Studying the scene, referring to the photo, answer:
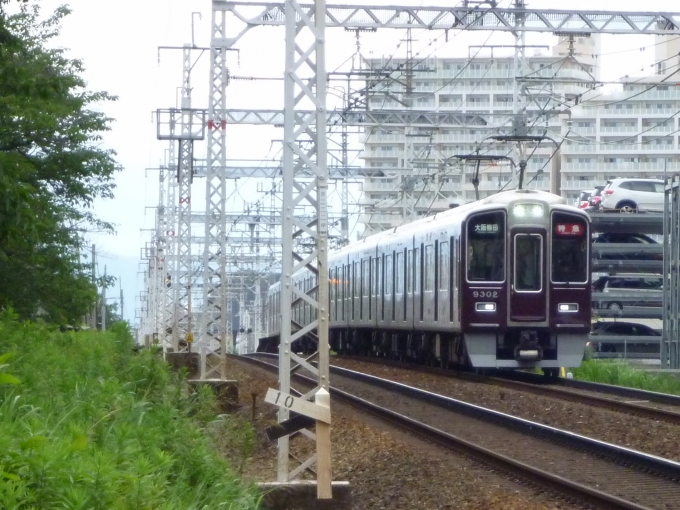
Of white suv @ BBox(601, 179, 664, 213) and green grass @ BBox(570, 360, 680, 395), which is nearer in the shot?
green grass @ BBox(570, 360, 680, 395)

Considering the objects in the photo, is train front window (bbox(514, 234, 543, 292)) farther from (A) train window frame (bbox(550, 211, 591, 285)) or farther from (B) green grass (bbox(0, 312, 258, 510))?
(B) green grass (bbox(0, 312, 258, 510))

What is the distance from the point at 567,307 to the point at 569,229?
1.25 metres

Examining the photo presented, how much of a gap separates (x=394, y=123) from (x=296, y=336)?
19.3 meters

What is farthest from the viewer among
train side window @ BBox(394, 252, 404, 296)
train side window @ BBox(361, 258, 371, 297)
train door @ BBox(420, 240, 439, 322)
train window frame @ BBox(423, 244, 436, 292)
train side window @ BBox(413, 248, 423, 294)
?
train side window @ BBox(361, 258, 371, 297)

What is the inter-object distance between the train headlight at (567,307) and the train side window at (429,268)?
2954 mm

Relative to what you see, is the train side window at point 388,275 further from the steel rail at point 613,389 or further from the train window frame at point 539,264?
the train window frame at point 539,264

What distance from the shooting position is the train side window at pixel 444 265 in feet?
64.8

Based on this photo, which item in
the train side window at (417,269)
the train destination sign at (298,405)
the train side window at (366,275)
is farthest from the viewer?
the train side window at (366,275)

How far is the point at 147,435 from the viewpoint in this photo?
293 inches

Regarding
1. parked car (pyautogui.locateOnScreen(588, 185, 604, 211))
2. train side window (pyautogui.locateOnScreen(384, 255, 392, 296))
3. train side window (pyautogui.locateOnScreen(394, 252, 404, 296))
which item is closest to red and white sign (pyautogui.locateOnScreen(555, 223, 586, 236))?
train side window (pyautogui.locateOnScreen(394, 252, 404, 296))

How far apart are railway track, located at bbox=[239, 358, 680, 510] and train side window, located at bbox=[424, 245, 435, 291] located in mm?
5111

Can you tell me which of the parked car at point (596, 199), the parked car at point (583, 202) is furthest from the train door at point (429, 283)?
the parked car at point (583, 202)

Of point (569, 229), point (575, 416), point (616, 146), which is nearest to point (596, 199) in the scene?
point (569, 229)

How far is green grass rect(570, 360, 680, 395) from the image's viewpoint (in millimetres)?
19609
